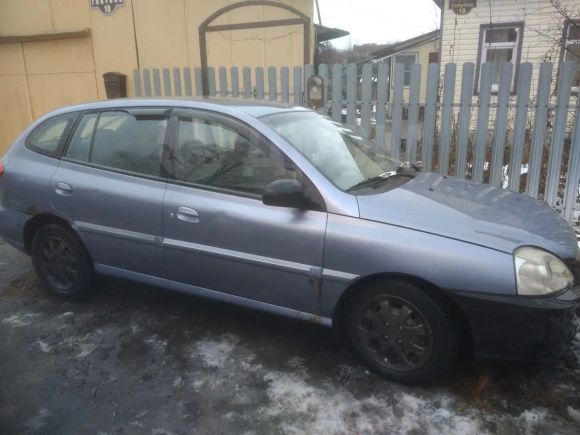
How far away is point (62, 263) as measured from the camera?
3.74 metres

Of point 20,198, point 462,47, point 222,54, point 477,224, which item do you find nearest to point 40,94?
point 222,54

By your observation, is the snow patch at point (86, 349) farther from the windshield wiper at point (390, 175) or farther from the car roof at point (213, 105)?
the windshield wiper at point (390, 175)

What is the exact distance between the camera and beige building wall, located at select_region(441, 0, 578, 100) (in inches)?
474

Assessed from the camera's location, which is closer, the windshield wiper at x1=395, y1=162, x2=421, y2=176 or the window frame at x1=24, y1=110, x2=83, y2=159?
the windshield wiper at x1=395, y1=162, x2=421, y2=176

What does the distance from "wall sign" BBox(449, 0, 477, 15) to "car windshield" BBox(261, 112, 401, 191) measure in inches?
460

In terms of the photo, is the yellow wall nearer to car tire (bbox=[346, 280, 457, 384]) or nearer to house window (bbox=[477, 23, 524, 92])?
car tire (bbox=[346, 280, 457, 384])

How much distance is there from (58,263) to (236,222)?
1791mm

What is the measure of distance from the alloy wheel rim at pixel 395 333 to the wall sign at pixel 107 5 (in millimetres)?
6636

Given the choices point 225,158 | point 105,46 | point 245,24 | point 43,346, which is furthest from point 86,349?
point 105,46

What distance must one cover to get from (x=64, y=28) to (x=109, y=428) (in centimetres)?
726

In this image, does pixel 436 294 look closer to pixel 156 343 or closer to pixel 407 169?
pixel 407 169

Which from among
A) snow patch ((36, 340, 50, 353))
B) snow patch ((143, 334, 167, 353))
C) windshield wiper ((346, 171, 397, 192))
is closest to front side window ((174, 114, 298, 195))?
windshield wiper ((346, 171, 397, 192))

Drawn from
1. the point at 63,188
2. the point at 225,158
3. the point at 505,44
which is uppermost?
the point at 505,44

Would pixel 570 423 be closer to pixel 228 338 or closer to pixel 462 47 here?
pixel 228 338
